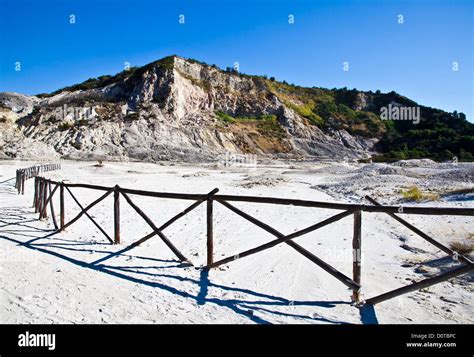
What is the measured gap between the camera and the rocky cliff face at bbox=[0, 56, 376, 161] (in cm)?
4762

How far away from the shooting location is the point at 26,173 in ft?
69.1

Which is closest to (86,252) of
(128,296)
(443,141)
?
(128,296)

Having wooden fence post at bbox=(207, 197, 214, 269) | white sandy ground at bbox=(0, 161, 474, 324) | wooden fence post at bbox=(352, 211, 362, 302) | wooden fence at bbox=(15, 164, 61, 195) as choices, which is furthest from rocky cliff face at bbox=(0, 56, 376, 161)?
wooden fence post at bbox=(352, 211, 362, 302)

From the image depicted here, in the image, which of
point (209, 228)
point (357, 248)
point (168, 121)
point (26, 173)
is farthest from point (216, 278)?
point (168, 121)

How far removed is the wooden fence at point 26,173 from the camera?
16369 mm

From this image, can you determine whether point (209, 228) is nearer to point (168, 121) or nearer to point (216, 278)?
point (216, 278)

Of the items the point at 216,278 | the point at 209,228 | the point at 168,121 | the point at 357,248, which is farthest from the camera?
the point at 168,121

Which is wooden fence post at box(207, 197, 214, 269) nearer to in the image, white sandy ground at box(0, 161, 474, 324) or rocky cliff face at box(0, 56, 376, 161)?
white sandy ground at box(0, 161, 474, 324)

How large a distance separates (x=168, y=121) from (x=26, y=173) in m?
38.3

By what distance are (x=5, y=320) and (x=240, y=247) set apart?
474 cm

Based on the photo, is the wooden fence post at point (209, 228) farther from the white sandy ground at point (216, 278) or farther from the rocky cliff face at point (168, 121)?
the rocky cliff face at point (168, 121)

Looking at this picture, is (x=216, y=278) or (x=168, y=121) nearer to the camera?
(x=216, y=278)

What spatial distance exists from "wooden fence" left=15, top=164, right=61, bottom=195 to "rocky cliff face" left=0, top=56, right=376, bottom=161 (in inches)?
647
